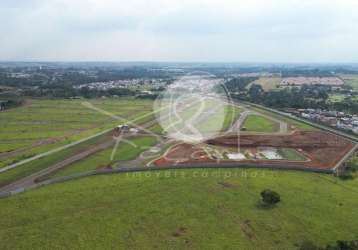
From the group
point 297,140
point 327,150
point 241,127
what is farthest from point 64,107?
point 327,150

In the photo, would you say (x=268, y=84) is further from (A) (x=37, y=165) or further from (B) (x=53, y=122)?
(A) (x=37, y=165)

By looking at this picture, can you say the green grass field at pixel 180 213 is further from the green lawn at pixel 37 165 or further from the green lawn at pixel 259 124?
the green lawn at pixel 259 124

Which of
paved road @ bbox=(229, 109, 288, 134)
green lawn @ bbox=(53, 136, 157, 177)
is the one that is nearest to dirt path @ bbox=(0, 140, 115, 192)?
green lawn @ bbox=(53, 136, 157, 177)

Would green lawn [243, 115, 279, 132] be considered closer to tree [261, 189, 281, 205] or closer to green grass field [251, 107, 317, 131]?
green grass field [251, 107, 317, 131]

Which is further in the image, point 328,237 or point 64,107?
point 64,107

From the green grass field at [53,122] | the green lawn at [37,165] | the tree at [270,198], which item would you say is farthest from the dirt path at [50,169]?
the tree at [270,198]

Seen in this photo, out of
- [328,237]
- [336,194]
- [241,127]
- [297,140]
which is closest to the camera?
[328,237]

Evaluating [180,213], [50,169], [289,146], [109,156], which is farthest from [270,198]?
[50,169]

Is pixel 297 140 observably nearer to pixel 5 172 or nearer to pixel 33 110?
pixel 5 172
